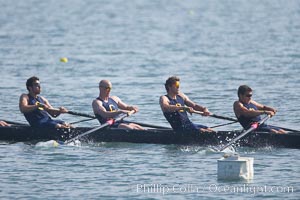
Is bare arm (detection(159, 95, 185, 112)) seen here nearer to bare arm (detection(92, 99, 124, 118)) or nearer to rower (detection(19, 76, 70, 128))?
bare arm (detection(92, 99, 124, 118))

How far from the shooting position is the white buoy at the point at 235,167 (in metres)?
19.3

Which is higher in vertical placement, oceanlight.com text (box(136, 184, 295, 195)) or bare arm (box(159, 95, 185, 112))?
bare arm (box(159, 95, 185, 112))

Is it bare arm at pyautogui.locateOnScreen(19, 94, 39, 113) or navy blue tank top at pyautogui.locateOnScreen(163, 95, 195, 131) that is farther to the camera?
bare arm at pyautogui.locateOnScreen(19, 94, 39, 113)

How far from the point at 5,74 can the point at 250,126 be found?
1537 centimetres

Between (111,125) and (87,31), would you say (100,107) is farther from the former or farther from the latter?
(87,31)

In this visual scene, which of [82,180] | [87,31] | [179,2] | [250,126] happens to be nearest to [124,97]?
[250,126]

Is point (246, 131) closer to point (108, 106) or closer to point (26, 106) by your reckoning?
point (108, 106)

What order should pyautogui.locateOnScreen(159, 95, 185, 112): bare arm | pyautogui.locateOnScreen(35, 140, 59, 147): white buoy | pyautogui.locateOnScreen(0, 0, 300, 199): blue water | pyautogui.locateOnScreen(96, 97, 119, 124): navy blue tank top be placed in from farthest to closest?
pyautogui.locateOnScreen(96, 97, 119, 124): navy blue tank top < pyautogui.locateOnScreen(35, 140, 59, 147): white buoy < pyautogui.locateOnScreen(159, 95, 185, 112): bare arm < pyautogui.locateOnScreen(0, 0, 300, 199): blue water

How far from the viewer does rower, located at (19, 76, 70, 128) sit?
23625 mm

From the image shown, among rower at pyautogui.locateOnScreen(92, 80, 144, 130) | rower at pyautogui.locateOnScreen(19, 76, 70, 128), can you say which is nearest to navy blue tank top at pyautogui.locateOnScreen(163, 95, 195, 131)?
rower at pyautogui.locateOnScreen(92, 80, 144, 130)

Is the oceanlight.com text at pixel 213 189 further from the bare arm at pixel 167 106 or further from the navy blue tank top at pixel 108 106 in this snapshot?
the navy blue tank top at pixel 108 106

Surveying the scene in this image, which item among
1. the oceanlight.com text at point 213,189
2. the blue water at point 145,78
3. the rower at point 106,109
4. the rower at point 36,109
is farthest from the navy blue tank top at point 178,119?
the oceanlight.com text at point 213,189

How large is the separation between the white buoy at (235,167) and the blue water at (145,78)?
177 mm

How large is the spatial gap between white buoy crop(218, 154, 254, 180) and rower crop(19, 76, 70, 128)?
17.4ft
